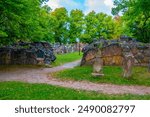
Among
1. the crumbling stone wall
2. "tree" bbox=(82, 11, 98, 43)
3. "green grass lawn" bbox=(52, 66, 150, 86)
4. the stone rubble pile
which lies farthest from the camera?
"tree" bbox=(82, 11, 98, 43)

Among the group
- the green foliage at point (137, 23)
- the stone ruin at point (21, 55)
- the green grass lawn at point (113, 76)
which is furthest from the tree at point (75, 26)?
the green grass lawn at point (113, 76)

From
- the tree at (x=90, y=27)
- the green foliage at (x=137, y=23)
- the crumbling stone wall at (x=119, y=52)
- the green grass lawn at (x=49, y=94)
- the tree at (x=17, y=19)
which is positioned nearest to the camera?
the green grass lawn at (x=49, y=94)

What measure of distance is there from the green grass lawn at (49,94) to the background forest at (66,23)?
24.3ft

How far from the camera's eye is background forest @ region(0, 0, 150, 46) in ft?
82.2

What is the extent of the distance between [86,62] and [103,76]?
6.98m

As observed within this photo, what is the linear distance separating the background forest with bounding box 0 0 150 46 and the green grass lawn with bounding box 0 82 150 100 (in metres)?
7.42

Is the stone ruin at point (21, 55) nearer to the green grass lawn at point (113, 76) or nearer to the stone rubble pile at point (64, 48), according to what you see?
the green grass lawn at point (113, 76)

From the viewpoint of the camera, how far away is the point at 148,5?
80.1 feet

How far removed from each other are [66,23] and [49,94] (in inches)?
1933

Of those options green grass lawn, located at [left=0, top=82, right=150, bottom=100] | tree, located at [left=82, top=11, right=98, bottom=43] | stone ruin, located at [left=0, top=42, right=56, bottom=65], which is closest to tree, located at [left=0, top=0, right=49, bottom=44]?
stone ruin, located at [left=0, top=42, right=56, bottom=65]

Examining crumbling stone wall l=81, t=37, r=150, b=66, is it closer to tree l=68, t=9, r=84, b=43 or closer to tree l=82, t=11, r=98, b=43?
tree l=82, t=11, r=98, b=43

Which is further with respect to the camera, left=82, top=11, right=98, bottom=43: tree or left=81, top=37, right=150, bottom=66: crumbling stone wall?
left=82, top=11, right=98, bottom=43: tree

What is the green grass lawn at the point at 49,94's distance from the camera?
15203 mm

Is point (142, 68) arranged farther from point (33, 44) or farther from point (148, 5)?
point (33, 44)
